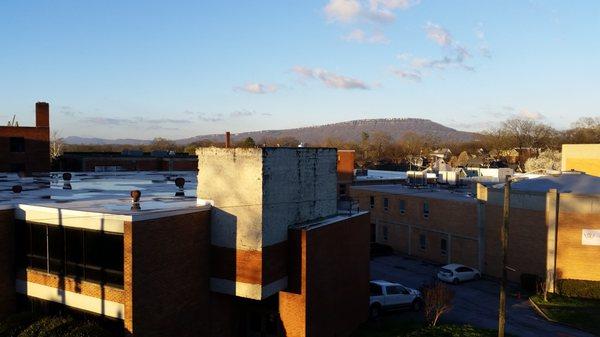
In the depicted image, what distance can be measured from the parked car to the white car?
7.38 meters

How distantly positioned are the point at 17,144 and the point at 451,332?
50295 mm

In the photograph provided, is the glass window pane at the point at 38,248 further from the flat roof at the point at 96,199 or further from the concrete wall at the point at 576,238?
the concrete wall at the point at 576,238

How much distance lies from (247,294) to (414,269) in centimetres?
2352

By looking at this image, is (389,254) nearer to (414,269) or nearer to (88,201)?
(414,269)

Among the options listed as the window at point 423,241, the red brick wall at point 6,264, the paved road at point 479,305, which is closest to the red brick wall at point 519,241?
the paved road at point 479,305

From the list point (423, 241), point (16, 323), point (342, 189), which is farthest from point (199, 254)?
point (342, 189)

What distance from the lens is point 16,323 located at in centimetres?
1688

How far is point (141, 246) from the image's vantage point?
15.6 m

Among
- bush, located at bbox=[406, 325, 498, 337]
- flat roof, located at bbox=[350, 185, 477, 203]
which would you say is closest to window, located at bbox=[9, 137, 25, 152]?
flat roof, located at bbox=[350, 185, 477, 203]

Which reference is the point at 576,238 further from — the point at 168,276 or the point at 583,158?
the point at 168,276

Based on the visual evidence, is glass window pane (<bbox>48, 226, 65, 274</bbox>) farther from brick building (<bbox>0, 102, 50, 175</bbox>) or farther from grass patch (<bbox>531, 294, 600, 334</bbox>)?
brick building (<bbox>0, 102, 50, 175</bbox>)

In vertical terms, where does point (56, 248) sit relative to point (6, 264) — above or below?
above

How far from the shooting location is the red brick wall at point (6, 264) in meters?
18.6

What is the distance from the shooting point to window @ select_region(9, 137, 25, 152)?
52938 millimetres
